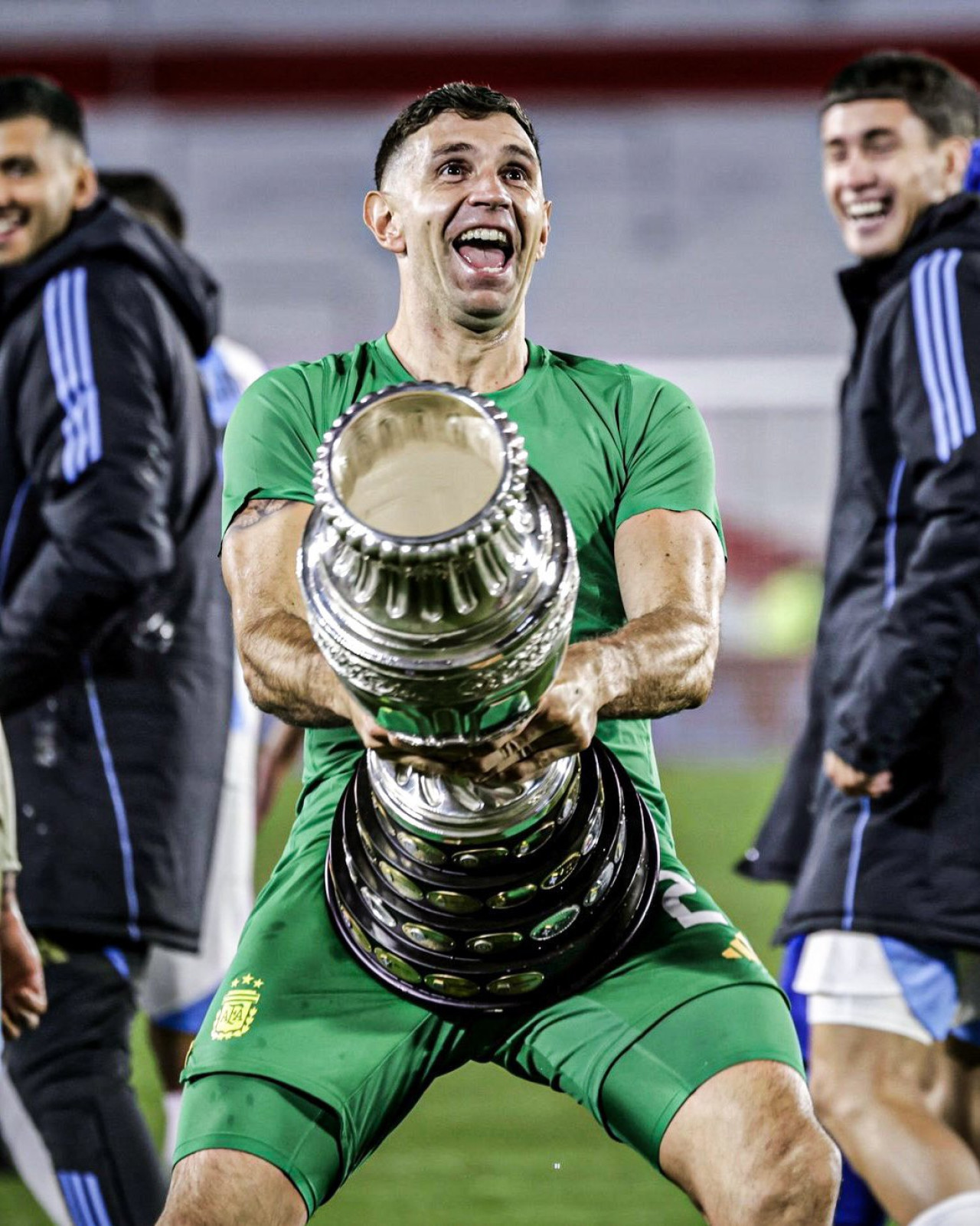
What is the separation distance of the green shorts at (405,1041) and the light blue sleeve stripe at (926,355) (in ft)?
4.18

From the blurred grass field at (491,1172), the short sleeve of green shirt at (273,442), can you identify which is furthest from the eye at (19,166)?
the blurred grass field at (491,1172)

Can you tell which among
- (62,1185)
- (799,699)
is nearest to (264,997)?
(62,1185)

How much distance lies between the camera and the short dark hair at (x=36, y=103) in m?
4.02

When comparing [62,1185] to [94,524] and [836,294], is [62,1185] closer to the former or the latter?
[94,524]

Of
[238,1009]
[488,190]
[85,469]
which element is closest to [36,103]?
[85,469]

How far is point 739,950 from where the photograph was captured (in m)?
2.28

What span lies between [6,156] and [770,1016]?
2.59 m

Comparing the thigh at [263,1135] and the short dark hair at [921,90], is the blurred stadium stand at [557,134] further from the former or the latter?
the thigh at [263,1135]

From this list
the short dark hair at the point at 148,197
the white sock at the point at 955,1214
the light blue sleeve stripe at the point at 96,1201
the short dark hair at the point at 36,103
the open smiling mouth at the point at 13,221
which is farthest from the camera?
the short dark hair at the point at 148,197

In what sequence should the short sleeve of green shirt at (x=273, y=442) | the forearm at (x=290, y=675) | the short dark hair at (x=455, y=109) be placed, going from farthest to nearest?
the short dark hair at (x=455, y=109) < the short sleeve of green shirt at (x=273, y=442) < the forearm at (x=290, y=675)

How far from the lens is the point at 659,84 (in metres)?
16.5

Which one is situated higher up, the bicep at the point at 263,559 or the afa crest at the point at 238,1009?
the bicep at the point at 263,559

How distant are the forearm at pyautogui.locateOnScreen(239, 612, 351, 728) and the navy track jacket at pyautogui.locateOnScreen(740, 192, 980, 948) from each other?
4.42 feet

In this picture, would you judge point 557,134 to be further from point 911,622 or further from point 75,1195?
point 75,1195
